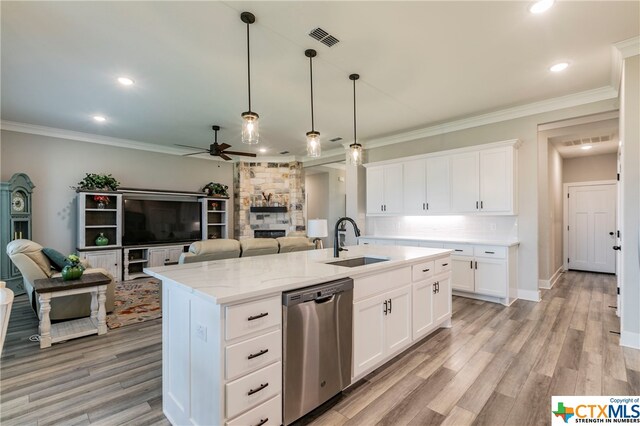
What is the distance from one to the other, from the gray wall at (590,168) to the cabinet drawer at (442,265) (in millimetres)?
5975

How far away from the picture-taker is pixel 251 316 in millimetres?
1608

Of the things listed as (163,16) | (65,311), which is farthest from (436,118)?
(65,311)

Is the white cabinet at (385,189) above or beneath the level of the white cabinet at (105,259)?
above

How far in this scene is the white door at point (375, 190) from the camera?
20.0 feet

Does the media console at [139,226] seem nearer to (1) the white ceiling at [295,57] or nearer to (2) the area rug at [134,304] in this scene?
(2) the area rug at [134,304]

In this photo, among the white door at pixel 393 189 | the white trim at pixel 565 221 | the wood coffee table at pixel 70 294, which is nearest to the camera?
the wood coffee table at pixel 70 294

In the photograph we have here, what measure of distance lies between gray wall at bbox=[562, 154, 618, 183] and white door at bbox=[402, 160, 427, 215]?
4.38 m

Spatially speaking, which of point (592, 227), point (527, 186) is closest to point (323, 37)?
point (527, 186)

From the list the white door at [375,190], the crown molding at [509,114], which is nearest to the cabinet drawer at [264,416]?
the white door at [375,190]

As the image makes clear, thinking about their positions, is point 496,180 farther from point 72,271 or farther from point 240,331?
point 72,271

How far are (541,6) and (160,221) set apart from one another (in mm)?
7284

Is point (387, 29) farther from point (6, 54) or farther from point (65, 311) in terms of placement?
point (65, 311)

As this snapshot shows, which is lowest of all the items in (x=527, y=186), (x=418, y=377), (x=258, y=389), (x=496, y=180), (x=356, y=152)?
(x=418, y=377)

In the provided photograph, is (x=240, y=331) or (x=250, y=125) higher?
(x=250, y=125)
